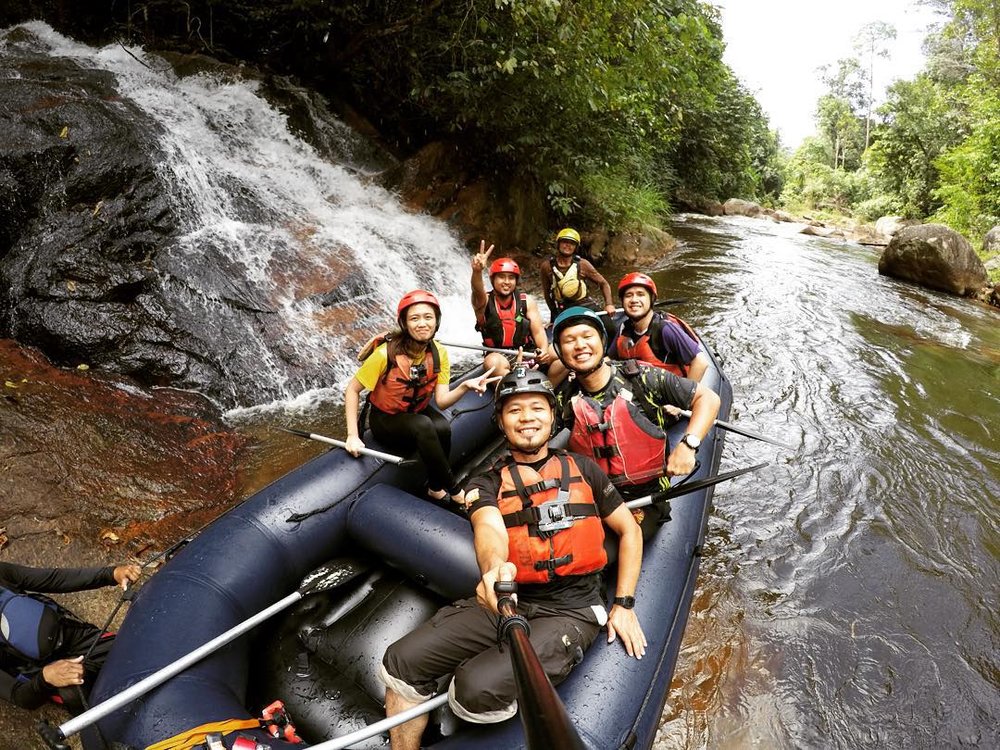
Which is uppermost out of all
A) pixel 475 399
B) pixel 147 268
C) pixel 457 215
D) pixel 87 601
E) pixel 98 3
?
pixel 98 3

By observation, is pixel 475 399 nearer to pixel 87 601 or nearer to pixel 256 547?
pixel 256 547

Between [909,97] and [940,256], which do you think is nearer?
[940,256]

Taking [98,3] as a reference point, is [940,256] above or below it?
below

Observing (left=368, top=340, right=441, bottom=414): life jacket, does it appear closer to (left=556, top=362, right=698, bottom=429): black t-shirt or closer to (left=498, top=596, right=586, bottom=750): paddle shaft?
(left=556, top=362, right=698, bottom=429): black t-shirt

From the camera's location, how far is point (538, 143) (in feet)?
27.9

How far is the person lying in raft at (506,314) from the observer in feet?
13.9

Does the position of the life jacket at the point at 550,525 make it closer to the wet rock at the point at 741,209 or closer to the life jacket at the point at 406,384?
the life jacket at the point at 406,384

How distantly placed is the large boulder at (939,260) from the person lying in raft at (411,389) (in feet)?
36.9

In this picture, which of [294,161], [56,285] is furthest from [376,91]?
[56,285]

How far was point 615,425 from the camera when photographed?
253 centimetres

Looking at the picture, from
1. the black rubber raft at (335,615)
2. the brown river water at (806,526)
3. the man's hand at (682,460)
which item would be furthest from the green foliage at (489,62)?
the black rubber raft at (335,615)

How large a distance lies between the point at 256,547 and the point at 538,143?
7701mm

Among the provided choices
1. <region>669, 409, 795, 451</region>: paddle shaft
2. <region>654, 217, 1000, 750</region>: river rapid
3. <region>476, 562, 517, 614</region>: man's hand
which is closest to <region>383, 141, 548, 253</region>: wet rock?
<region>654, 217, 1000, 750</region>: river rapid

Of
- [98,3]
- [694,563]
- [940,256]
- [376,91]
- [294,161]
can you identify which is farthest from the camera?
[940,256]
